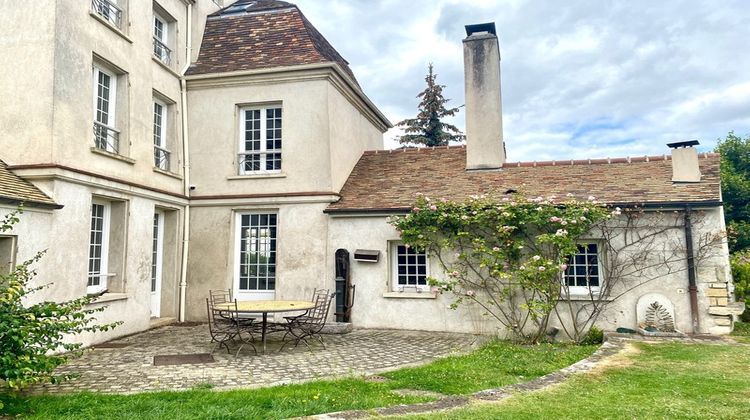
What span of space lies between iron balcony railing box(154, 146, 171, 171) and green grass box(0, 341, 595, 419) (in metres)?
7.37

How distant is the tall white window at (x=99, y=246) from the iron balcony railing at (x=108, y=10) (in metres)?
4.09

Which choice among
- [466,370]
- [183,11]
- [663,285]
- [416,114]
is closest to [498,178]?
[663,285]

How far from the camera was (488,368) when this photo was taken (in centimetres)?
711

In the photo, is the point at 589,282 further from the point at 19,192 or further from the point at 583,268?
the point at 19,192

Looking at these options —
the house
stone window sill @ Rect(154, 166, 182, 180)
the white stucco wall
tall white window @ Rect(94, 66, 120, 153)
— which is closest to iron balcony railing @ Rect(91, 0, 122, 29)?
the house

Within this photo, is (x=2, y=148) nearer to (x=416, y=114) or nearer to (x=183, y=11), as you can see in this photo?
(x=183, y=11)

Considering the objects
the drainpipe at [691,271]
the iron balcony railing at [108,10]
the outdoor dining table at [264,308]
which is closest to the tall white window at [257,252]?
the outdoor dining table at [264,308]

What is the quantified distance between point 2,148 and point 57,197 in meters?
1.56

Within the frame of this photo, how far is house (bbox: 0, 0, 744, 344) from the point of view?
8570mm

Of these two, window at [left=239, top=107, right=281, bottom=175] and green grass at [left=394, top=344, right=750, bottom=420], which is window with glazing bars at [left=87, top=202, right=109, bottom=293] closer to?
window at [left=239, top=107, right=281, bottom=175]

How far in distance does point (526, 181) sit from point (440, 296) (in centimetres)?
365

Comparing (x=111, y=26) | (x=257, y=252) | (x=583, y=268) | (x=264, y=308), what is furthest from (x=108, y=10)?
(x=583, y=268)

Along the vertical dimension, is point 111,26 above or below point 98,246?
above

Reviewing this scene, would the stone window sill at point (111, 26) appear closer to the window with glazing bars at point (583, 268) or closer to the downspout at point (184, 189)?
the downspout at point (184, 189)
